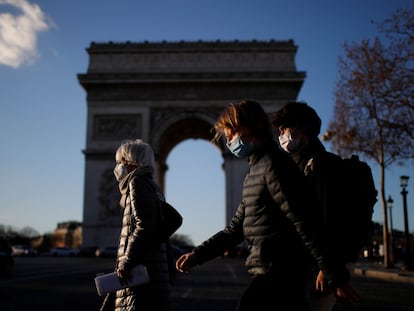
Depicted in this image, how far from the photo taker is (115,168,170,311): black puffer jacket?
3.20 metres

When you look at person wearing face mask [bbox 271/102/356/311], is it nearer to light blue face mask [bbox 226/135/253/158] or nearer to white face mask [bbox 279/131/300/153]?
white face mask [bbox 279/131/300/153]

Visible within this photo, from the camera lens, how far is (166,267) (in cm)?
340

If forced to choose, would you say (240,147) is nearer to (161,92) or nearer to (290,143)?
(290,143)

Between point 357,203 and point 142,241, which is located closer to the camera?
point 357,203

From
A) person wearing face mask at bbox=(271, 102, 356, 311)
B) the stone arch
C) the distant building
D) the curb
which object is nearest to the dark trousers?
person wearing face mask at bbox=(271, 102, 356, 311)

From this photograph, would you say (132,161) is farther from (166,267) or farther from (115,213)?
(115,213)

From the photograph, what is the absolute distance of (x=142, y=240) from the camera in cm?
320

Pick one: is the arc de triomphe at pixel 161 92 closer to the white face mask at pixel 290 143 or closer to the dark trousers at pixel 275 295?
the white face mask at pixel 290 143

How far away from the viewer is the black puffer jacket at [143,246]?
3.20 m

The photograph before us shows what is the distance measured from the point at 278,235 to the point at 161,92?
3014cm

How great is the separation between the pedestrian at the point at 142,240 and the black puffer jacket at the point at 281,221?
78 centimetres

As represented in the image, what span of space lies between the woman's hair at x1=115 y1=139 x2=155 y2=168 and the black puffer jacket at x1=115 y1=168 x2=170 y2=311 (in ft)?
0.24

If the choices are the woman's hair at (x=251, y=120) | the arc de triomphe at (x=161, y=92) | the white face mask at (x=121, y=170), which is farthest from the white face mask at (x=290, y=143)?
the arc de triomphe at (x=161, y=92)

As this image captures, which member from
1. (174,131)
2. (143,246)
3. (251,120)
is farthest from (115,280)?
(174,131)
